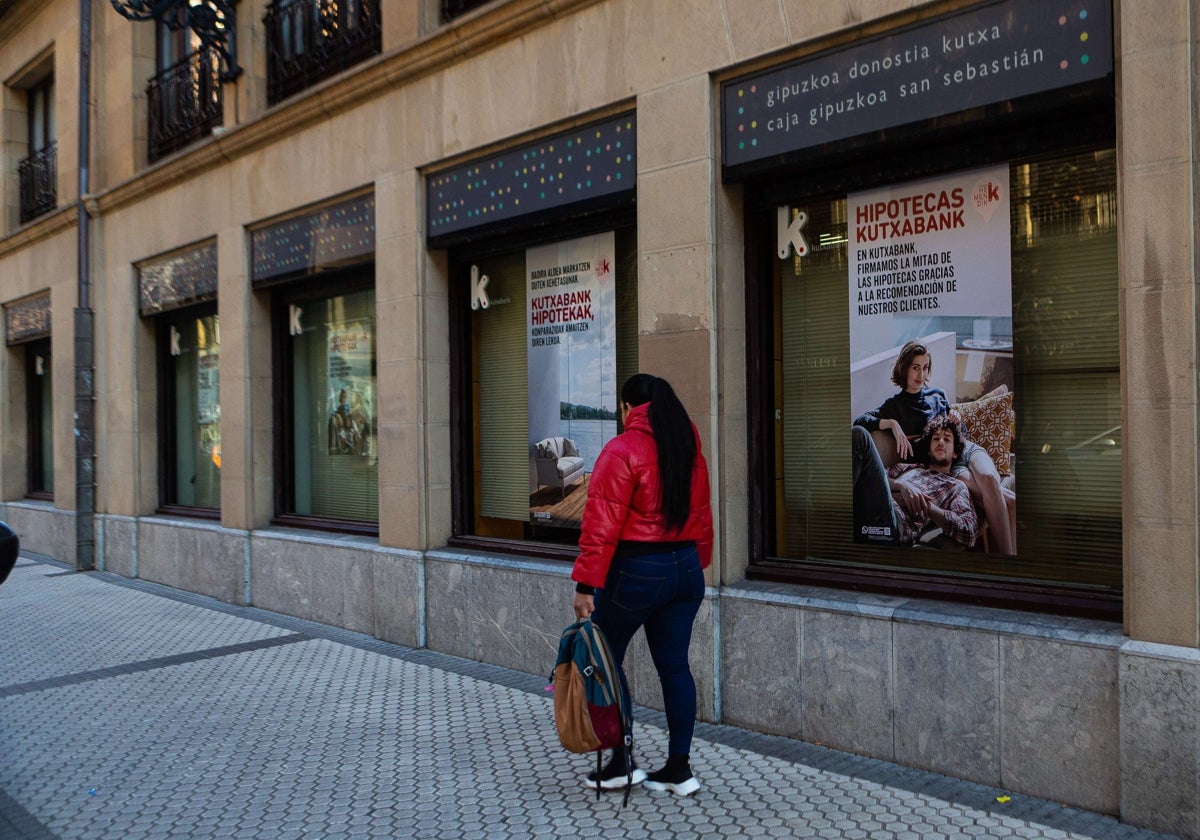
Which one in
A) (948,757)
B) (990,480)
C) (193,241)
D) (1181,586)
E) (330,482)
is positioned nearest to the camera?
(1181,586)

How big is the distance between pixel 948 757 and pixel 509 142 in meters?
5.10

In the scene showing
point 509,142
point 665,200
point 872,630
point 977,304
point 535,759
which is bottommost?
point 535,759

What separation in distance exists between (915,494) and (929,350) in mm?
794

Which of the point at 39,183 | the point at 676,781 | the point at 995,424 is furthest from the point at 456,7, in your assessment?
the point at 39,183

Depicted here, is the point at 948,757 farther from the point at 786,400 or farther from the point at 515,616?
the point at 515,616

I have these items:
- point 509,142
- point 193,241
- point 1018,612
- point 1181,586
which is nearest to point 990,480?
point 1018,612

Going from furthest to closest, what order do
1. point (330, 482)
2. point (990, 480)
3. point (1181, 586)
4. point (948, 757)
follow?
point (330, 482) < point (990, 480) < point (948, 757) < point (1181, 586)

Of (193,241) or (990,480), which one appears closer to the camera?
(990,480)

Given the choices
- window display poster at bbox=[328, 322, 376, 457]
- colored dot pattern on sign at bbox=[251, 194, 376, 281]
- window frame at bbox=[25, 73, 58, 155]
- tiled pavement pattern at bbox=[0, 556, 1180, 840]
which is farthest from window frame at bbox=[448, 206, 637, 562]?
window frame at bbox=[25, 73, 58, 155]

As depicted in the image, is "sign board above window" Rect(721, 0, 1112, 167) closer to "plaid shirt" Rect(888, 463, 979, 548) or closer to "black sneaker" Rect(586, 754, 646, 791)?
"plaid shirt" Rect(888, 463, 979, 548)

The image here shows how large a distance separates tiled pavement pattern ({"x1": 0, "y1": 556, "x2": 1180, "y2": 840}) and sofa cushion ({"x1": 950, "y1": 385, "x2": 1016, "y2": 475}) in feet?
5.43

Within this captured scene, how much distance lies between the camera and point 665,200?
6.47m

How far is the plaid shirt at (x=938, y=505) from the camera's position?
556 cm

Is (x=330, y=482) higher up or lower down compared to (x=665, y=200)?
lower down
